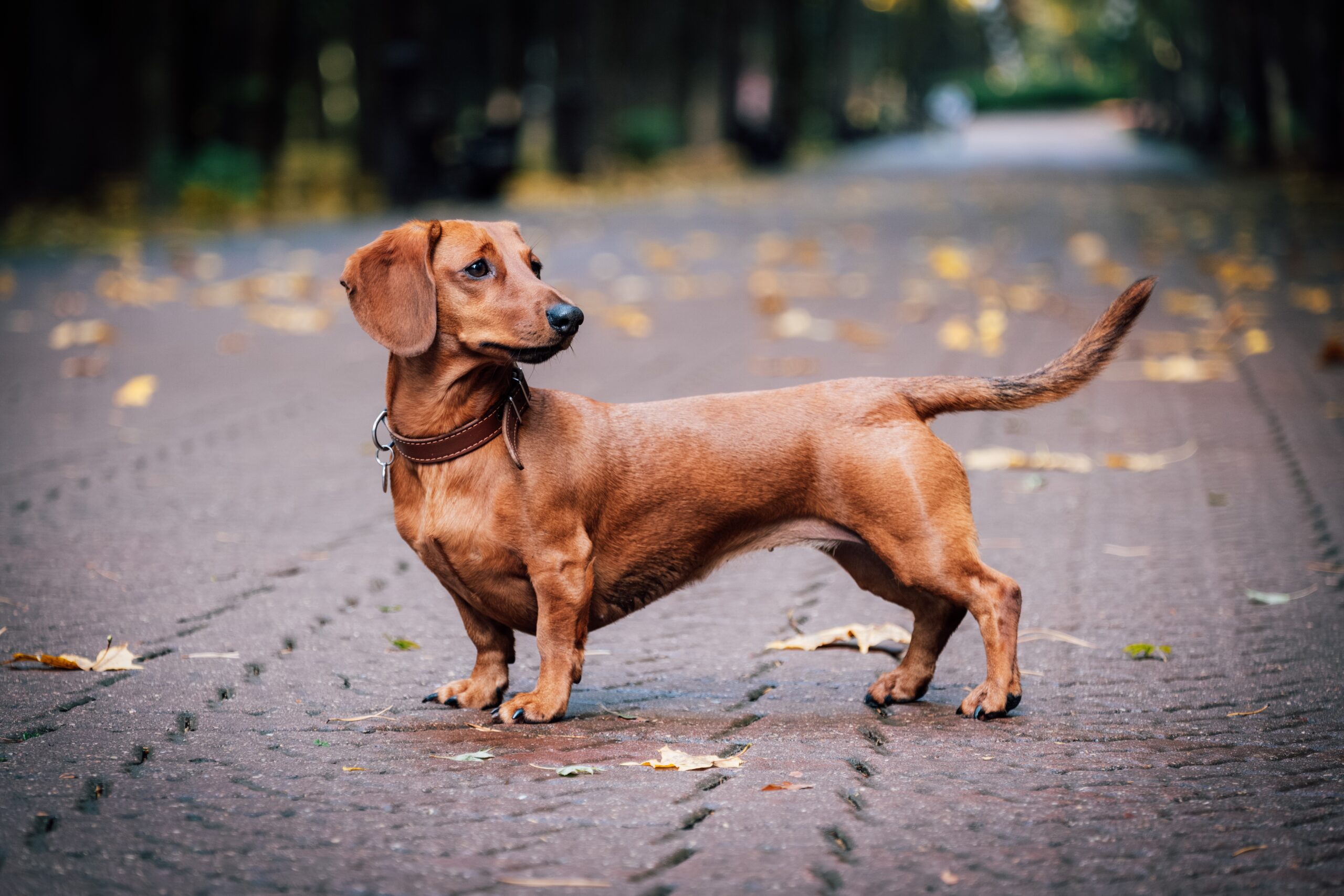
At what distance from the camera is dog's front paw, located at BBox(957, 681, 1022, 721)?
12.7ft

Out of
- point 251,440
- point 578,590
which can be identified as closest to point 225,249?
point 251,440

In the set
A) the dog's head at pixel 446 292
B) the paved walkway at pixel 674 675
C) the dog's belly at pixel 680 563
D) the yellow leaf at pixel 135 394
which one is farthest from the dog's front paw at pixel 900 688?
the yellow leaf at pixel 135 394

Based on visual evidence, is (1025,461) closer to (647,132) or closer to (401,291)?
(401,291)

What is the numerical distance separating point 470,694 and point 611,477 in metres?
0.74

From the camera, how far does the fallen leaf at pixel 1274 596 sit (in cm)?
504

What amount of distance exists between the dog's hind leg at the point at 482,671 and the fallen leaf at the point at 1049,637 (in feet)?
5.58

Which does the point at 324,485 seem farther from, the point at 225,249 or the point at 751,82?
the point at 751,82

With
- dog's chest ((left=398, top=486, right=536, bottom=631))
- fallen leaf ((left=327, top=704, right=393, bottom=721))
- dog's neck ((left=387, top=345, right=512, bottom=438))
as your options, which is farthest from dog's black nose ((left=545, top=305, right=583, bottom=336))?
fallen leaf ((left=327, top=704, right=393, bottom=721))

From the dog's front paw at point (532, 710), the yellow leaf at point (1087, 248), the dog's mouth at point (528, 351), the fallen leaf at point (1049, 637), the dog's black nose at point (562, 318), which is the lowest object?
the yellow leaf at point (1087, 248)

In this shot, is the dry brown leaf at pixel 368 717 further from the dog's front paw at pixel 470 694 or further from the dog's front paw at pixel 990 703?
the dog's front paw at pixel 990 703

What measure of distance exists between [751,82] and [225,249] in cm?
2699

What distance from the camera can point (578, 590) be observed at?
3.75 meters

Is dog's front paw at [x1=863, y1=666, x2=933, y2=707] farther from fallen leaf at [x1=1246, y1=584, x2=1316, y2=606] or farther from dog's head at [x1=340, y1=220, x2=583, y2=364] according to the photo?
fallen leaf at [x1=1246, y1=584, x2=1316, y2=606]

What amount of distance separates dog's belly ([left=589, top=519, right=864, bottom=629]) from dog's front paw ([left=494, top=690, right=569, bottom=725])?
0.93 feet
